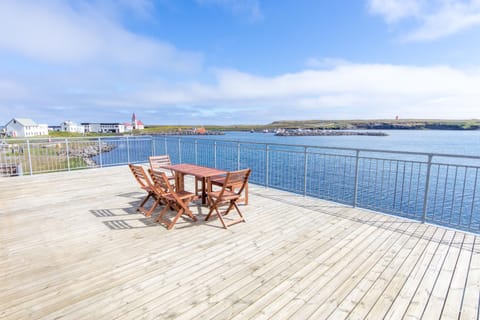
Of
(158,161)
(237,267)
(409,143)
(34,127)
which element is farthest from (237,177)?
(34,127)

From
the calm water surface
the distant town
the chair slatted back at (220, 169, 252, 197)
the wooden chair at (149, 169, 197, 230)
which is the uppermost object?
the distant town

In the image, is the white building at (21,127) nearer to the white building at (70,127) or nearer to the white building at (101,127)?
the white building at (101,127)

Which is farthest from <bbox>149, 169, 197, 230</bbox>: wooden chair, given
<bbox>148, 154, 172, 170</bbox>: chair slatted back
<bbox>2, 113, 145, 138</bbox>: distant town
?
<bbox>2, 113, 145, 138</bbox>: distant town

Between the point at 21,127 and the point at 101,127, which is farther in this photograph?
the point at 101,127

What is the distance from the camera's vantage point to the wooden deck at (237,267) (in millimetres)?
1910

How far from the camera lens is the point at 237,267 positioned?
2514mm

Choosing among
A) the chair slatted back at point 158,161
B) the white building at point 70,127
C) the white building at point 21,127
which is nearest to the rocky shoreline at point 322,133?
the chair slatted back at point 158,161

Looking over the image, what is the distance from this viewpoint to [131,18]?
9.89 metres

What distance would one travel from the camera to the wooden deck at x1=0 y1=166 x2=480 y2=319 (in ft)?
6.27

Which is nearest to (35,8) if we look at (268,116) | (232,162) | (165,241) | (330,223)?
(232,162)

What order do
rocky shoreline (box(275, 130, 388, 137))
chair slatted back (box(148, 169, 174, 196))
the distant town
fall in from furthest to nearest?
rocky shoreline (box(275, 130, 388, 137)) < the distant town < chair slatted back (box(148, 169, 174, 196))

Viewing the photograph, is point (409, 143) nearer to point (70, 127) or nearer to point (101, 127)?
point (101, 127)

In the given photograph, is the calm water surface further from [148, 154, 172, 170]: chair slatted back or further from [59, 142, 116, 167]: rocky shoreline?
[148, 154, 172, 170]: chair slatted back

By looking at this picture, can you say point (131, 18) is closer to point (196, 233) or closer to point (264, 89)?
point (196, 233)
